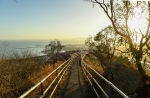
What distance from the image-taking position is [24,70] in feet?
77.0

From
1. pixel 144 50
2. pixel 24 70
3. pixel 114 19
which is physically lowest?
pixel 24 70

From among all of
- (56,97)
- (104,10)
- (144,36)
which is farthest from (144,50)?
(56,97)

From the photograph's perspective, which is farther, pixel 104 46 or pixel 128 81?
Result: pixel 104 46

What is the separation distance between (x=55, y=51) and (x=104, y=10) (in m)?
37.6

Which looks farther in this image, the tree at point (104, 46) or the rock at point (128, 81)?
the tree at point (104, 46)

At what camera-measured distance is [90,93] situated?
33.5 feet

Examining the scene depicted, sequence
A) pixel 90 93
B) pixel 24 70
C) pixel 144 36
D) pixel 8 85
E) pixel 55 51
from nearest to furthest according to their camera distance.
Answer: pixel 144 36, pixel 90 93, pixel 8 85, pixel 24 70, pixel 55 51

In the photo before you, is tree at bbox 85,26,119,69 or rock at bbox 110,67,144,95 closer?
rock at bbox 110,67,144,95

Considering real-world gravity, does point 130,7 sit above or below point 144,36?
above

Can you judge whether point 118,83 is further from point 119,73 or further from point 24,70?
point 24,70

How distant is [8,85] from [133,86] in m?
6.25

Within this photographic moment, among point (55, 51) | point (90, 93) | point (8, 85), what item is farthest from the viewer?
point (55, 51)

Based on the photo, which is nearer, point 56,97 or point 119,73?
point 56,97

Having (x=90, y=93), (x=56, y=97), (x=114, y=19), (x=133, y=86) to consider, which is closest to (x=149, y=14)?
(x=114, y=19)
